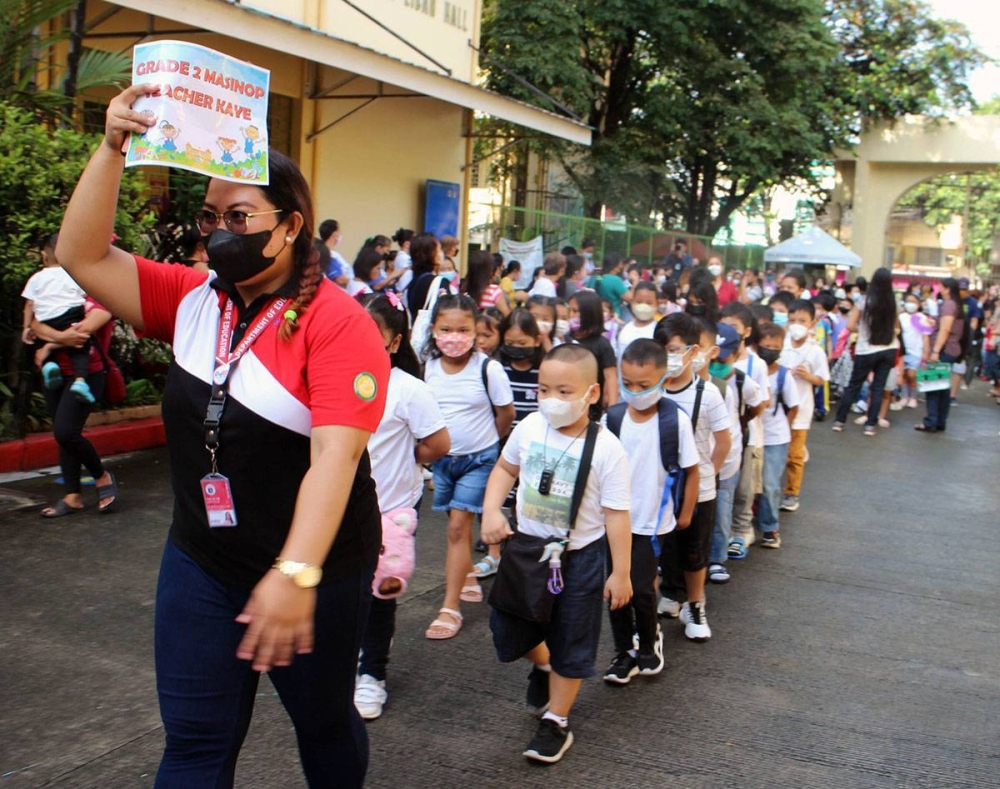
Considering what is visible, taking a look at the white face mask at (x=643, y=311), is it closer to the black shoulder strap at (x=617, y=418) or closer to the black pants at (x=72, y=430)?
the black shoulder strap at (x=617, y=418)

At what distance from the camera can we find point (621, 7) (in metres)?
23.8

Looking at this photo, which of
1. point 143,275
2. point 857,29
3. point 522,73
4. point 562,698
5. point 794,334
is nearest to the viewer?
point 143,275

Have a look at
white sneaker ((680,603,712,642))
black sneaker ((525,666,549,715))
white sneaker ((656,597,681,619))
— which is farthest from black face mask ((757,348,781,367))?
black sneaker ((525,666,549,715))

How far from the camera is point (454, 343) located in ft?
17.0

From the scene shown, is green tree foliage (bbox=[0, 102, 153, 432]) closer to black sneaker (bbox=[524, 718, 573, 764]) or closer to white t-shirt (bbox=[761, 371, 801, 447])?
white t-shirt (bbox=[761, 371, 801, 447])

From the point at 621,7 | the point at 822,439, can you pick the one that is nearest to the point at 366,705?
the point at 822,439

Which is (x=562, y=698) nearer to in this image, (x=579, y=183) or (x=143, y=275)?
(x=143, y=275)

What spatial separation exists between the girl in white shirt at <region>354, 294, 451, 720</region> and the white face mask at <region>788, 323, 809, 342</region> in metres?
4.92

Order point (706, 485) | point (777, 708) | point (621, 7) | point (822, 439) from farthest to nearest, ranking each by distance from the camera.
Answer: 1. point (621, 7)
2. point (822, 439)
3. point (706, 485)
4. point (777, 708)

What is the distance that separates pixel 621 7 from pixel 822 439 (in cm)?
1493

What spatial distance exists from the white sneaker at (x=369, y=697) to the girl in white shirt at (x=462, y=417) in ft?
3.20

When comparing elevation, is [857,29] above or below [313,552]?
above

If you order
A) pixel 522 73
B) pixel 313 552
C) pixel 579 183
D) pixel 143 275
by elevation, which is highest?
pixel 522 73

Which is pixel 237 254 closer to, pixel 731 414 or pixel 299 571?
pixel 299 571
